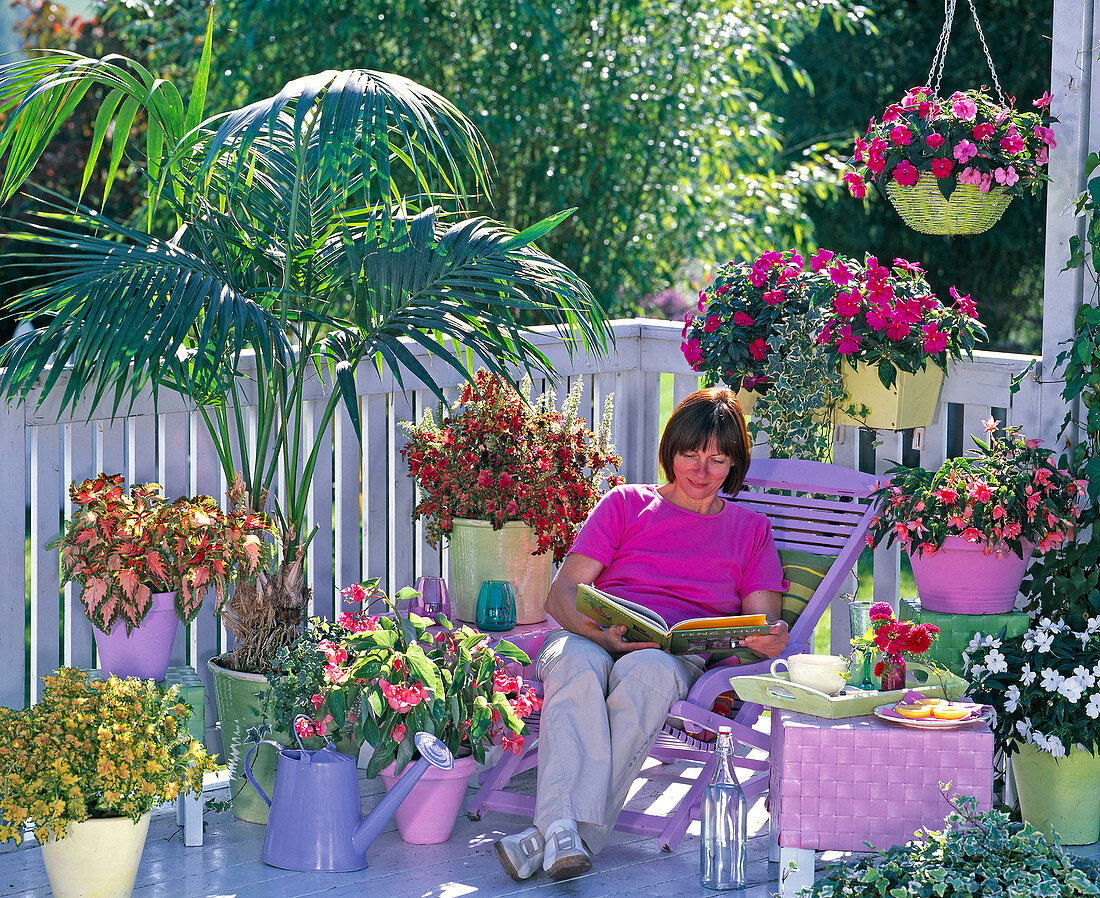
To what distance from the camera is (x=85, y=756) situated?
296 cm

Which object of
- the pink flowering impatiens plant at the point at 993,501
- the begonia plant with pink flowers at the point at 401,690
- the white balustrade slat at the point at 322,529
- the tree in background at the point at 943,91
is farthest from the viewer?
the tree in background at the point at 943,91

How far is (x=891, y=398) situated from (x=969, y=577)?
1.93 ft

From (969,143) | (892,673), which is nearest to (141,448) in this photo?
(892,673)

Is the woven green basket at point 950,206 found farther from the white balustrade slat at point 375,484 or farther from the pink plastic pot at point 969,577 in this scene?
the white balustrade slat at point 375,484

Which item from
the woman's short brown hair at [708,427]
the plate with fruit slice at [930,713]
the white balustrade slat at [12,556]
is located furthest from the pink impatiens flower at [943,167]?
the white balustrade slat at [12,556]

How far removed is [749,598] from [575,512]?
0.61m

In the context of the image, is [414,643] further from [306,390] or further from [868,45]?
[868,45]

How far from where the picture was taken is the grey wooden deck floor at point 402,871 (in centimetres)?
318

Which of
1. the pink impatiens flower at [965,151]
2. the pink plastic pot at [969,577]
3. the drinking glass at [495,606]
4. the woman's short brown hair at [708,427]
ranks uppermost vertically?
the pink impatiens flower at [965,151]

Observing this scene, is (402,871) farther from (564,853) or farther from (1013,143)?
(1013,143)

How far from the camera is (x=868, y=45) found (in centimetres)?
1036

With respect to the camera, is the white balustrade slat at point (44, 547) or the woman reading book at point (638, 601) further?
the white balustrade slat at point (44, 547)

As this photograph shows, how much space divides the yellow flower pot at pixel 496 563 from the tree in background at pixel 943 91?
20.7 feet

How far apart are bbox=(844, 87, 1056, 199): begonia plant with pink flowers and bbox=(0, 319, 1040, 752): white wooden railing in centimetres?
49
